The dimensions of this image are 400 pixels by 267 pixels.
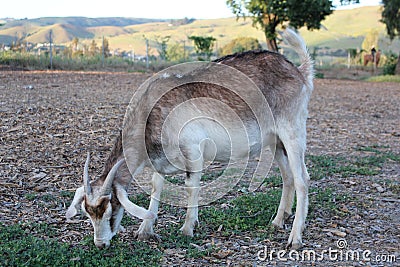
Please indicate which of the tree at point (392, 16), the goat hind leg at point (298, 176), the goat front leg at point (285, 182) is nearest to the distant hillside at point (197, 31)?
the tree at point (392, 16)

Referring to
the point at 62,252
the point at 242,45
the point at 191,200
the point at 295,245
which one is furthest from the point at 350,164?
the point at 242,45

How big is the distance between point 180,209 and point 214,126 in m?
1.31

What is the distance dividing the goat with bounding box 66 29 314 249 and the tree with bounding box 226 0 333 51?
63.2 ft

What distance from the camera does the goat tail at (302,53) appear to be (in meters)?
5.54

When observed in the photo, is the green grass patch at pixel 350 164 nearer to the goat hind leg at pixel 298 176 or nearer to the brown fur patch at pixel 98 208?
the goat hind leg at pixel 298 176

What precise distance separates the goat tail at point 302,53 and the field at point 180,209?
153 centimetres

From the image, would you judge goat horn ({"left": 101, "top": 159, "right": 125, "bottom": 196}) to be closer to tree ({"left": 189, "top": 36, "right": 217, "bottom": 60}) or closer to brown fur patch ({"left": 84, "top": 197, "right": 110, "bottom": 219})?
brown fur patch ({"left": 84, "top": 197, "right": 110, "bottom": 219})

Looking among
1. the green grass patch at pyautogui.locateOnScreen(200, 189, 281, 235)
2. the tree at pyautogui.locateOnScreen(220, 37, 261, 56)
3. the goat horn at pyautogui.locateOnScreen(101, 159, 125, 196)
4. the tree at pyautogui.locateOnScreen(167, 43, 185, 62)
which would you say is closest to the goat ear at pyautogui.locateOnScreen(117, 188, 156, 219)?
the goat horn at pyautogui.locateOnScreen(101, 159, 125, 196)

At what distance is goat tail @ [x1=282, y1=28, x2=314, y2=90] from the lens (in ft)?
18.2

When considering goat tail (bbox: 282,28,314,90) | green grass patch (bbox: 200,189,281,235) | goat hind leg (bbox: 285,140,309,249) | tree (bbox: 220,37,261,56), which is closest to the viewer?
goat hind leg (bbox: 285,140,309,249)

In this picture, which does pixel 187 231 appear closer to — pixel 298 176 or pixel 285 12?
pixel 298 176

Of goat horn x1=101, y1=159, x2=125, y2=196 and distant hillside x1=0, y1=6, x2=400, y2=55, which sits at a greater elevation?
distant hillside x1=0, y1=6, x2=400, y2=55

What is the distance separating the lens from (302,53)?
5652 millimetres

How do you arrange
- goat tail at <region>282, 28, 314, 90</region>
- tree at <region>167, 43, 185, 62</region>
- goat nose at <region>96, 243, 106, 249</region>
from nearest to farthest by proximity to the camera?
1. goat nose at <region>96, 243, 106, 249</region>
2. goat tail at <region>282, 28, 314, 90</region>
3. tree at <region>167, 43, 185, 62</region>
